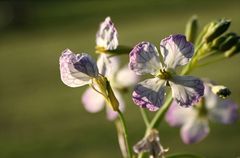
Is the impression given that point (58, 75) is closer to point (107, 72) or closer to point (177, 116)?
point (177, 116)

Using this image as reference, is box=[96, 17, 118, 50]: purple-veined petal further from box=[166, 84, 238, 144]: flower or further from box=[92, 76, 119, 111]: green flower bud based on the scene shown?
box=[166, 84, 238, 144]: flower

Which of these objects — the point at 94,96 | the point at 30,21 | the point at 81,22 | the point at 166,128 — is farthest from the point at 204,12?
the point at 94,96

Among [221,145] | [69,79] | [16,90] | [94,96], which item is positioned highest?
[69,79]

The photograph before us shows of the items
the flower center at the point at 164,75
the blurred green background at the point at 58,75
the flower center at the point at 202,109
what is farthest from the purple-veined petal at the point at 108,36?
the blurred green background at the point at 58,75

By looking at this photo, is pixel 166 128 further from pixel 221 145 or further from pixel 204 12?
pixel 204 12

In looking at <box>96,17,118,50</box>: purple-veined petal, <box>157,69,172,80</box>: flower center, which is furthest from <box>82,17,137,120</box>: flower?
<box>157,69,172,80</box>: flower center

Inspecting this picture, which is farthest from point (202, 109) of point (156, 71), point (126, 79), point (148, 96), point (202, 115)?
point (148, 96)
